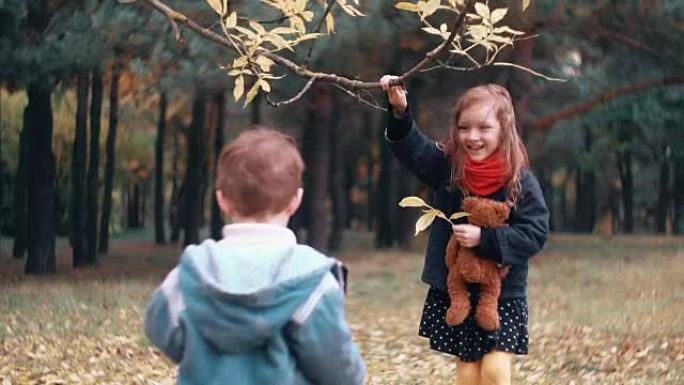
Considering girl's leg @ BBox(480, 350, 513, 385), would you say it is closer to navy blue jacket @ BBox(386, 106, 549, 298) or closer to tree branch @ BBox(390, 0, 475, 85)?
navy blue jacket @ BBox(386, 106, 549, 298)

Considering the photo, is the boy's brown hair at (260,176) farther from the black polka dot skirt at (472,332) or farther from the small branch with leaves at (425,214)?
the black polka dot skirt at (472,332)

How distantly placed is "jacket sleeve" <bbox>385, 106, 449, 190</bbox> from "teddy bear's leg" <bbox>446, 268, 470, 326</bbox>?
398 millimetres

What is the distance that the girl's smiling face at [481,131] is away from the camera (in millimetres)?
4160

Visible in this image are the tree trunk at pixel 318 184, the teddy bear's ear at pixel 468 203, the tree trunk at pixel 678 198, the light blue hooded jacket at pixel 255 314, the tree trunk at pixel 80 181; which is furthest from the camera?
the tree trunk at pixel 678 198

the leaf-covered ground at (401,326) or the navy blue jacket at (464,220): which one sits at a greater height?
the navy blue jacket at (464,220)

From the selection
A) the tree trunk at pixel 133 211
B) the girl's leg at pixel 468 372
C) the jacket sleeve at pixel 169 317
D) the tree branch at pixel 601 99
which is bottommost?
the tree trunk at pixel 133 211

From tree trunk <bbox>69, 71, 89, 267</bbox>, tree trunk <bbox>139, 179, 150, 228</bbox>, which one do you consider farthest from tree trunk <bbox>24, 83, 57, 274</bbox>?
tree trunk <bbox>139, 179, 150, 228</bbox>

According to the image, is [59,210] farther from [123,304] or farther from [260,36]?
[260,36]

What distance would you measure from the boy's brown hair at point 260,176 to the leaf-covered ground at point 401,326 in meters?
4.66

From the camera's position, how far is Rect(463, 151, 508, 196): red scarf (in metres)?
4.20

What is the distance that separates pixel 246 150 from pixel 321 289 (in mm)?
397

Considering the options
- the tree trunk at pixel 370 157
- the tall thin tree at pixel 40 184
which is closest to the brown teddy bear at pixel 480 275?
the tall thin tree at pixel 40 184

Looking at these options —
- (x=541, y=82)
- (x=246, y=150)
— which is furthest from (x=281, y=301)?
(x=541, y=82)

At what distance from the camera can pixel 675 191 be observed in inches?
1388
